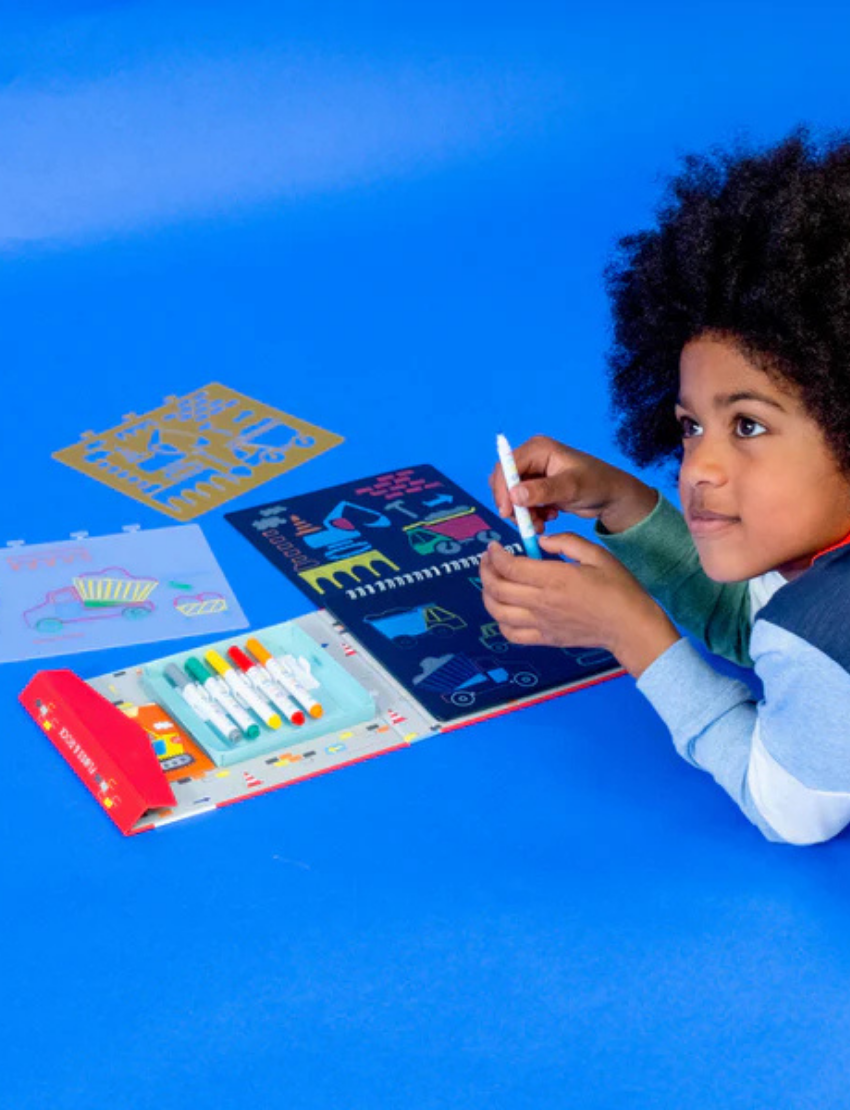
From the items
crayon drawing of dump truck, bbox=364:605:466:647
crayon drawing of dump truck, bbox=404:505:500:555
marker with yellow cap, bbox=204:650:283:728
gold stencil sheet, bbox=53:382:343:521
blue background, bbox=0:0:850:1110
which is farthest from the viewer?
gold stencil sheet, bbox=53:382:343:521

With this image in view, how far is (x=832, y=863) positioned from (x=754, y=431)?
1.15 feet

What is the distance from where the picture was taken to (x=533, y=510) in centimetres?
148

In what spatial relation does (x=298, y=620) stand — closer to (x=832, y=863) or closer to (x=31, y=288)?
(x=832, y=863)

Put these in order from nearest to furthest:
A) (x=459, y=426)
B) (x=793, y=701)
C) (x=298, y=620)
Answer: (x=793, y=701), (x=298, y=620), (x=459, y=426)

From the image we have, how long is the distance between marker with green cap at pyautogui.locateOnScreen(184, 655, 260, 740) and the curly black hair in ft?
1.49

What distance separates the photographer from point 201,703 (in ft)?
4.81

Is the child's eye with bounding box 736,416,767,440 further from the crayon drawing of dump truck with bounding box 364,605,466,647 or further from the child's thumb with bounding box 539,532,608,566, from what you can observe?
the crayon drawing of dump truck with bounding box 364,605,466,647

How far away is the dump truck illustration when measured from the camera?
5.42 ft

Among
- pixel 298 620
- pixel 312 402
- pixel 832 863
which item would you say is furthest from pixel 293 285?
pixel 832 863

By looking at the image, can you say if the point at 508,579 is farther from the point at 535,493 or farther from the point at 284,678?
the point at 284,678

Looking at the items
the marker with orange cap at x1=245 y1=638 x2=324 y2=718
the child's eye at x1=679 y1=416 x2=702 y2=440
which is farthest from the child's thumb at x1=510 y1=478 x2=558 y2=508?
the marker with orange cap at x1=245 y1=638 x2=324 y2=718

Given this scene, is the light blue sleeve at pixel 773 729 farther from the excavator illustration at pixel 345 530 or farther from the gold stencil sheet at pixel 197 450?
the gold stencil sheet at pixel 197 450

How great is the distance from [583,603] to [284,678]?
11.6 inches

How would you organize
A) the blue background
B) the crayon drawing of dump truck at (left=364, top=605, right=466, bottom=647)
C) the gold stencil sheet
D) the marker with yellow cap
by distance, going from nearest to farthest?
the blue background < the marker with yellow cap < the crayon drawing of dump truck at (left=364, top=605, right=466, bottom=647) < the gold stencil sheet
